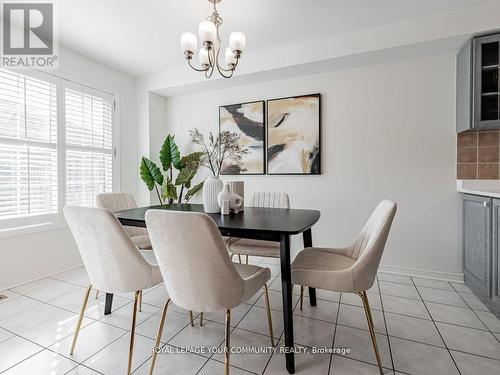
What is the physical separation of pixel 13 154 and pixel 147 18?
73.0 inches

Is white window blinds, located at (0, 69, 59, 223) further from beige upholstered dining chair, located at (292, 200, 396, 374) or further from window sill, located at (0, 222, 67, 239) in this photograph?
beige upholstered dining chair, located at (292, 200, 396, 374)

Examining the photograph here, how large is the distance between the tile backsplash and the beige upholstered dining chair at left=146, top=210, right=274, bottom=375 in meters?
2.64

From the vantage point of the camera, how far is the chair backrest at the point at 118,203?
7.68ft

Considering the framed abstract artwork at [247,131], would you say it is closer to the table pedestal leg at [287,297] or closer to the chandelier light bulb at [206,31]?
the chandelier light bulb at [206,31]

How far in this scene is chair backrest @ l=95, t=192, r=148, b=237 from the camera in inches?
92.1

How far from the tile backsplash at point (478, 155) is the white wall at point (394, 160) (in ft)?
0.26

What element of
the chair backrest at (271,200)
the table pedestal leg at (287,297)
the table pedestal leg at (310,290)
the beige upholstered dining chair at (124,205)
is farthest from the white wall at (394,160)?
the table pedestal leg at (287,297)

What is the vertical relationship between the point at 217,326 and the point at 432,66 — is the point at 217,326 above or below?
below

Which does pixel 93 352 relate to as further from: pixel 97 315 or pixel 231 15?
pixel 231 15

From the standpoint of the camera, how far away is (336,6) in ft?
7.42

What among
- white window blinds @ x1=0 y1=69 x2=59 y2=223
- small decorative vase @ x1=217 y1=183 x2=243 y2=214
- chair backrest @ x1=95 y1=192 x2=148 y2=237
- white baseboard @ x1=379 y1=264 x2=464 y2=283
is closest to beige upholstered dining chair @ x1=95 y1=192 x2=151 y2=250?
chair backrest @ x1=95 y1=192 x2=148 y2=237

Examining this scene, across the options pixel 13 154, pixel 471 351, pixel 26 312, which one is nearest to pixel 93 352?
pixel 26 312

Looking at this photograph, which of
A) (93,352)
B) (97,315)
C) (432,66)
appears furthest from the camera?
(432,66)

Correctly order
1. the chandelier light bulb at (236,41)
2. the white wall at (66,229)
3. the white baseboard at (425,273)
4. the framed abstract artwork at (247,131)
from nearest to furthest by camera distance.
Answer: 1. the chandelier light bulb at (236,41)
2. the white wall at (66,229)
3. the white baseboard at (425,273)
4. the framed abstract artwork at (247,131)
